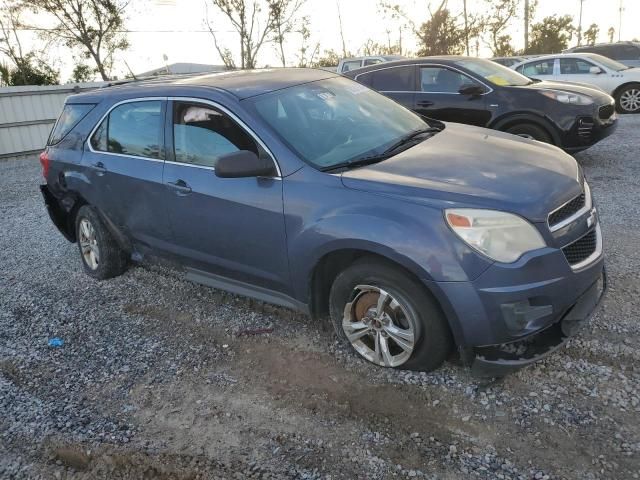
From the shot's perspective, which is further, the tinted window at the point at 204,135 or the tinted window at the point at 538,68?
the tinted window at the point at 538,68

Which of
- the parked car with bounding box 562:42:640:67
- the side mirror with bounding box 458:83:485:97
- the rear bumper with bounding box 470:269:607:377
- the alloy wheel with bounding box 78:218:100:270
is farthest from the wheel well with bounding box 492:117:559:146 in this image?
the parked car with bounding box 562:42:640:67

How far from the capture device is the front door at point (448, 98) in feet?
25.3

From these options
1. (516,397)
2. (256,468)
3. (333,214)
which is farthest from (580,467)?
(333,214)

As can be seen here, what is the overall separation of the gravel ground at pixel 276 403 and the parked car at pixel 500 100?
10.9ft

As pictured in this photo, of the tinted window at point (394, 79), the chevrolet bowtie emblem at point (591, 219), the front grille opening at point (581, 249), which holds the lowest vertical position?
the front grille opening at point (581, 249)

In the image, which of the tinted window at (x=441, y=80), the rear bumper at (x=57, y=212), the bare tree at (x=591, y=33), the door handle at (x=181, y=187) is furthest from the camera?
the bare tree at (x=591, y=33)

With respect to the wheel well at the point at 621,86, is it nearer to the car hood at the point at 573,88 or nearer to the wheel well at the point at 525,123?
the car hood at the point at 573,88

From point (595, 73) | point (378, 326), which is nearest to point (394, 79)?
point (378, 326)

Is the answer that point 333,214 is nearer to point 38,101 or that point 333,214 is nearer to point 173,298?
→ point 173,298

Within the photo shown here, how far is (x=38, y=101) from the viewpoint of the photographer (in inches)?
585

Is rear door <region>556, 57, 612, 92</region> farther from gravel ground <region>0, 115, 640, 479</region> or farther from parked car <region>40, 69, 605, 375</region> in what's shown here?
parked car <region>40, 69, 605, 375</region>

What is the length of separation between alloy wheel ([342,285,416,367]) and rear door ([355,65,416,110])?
18.1 feet

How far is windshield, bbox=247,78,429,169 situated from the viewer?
3469mm

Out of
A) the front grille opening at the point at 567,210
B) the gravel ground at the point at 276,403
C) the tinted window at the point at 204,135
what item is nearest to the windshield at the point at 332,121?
the tinted window at the point at 204,135
